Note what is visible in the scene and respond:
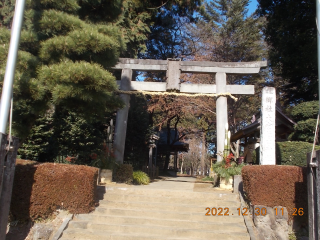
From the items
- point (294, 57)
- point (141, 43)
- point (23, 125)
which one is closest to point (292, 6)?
point (294, 57)

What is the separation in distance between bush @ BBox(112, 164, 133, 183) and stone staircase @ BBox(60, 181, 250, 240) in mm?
2343

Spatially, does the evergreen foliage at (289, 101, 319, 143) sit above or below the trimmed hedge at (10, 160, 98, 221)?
above

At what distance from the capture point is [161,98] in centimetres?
1872

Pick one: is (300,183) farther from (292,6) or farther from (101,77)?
(292,6)

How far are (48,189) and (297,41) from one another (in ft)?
38.5

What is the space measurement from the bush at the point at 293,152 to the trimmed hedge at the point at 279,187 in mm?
4091

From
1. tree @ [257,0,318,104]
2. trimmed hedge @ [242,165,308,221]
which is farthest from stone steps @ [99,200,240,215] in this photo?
tree @ [257,0,318,104]

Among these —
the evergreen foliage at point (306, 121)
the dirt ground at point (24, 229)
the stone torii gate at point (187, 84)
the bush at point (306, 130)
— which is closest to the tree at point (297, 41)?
the evergreen foliage at point (306, 121)

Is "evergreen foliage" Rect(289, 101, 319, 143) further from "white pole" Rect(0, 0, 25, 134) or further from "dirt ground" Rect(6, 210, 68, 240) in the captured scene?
"white pole" Rect(0, 0, 25, 134)

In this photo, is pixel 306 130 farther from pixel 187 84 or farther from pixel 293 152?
pixel 187 84

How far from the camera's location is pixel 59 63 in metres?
6.62

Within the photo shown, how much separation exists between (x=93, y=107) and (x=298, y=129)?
302 inches

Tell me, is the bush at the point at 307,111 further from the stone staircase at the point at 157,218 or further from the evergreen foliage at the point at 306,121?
the stone staircase at the point at 157,218

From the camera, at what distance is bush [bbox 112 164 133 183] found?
995 cm
